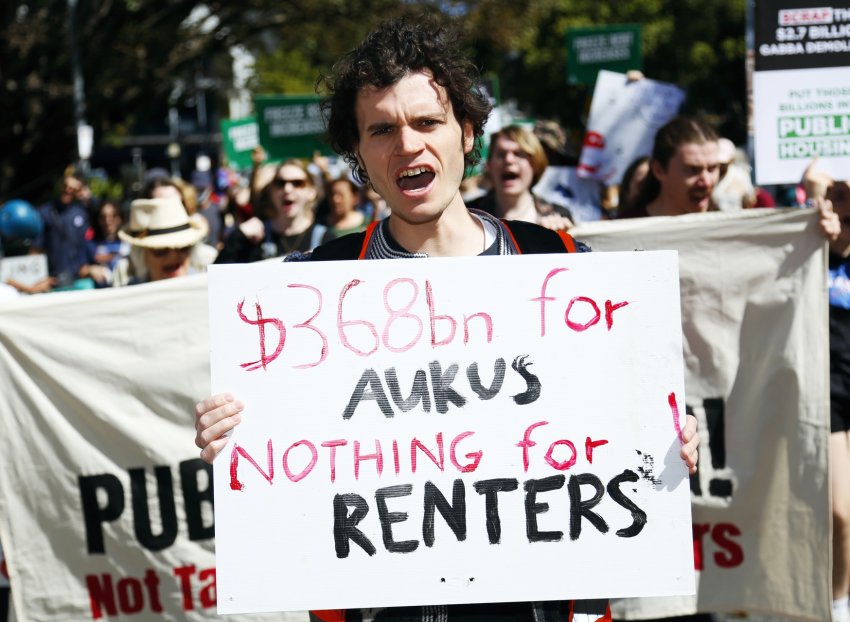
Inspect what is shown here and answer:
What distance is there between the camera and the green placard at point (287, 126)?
32.6 ft

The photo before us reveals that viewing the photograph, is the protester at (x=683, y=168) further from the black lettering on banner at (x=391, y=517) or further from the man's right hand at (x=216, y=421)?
the man's right hand at (x=216, y=421)

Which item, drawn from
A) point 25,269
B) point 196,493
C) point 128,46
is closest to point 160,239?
point 196,493

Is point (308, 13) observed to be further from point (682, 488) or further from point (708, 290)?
point (682, 488)

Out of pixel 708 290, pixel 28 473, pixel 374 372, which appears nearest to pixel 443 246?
pixel 374 372

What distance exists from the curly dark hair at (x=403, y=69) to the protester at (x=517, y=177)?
2201mm

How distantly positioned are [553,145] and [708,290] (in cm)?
303

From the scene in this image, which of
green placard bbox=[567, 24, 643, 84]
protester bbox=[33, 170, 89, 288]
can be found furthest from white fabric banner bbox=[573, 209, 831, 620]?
protester bbox=[33, 170, 89, 288]

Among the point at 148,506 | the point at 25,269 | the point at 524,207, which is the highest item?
the point at 524,207

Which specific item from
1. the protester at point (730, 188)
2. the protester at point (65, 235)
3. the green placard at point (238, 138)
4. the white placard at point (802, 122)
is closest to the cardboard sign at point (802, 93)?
the white placard at point (802, 122)

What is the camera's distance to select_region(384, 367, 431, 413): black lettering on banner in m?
2.27

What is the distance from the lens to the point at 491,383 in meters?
2.28

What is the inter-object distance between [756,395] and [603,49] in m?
6.43

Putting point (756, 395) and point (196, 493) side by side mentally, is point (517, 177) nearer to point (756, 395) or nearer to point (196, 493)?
point (756, 395)

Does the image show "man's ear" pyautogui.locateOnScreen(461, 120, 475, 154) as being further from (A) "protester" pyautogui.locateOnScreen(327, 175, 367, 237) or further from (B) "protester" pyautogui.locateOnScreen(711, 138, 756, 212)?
(A) "protester" pyautogui.locateOnScreen(327, 175, 367, 237)
